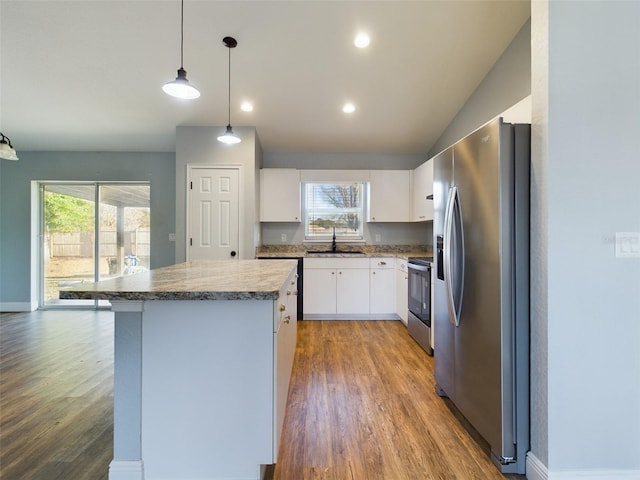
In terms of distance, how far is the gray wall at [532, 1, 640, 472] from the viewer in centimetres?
136

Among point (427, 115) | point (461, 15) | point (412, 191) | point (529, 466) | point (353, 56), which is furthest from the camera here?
point (412, 191)

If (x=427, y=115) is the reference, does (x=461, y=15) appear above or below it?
above

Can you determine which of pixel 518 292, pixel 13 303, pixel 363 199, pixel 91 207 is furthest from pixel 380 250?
pixel 13 303

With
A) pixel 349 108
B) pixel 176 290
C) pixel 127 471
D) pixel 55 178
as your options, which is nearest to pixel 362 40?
pixel 349 108

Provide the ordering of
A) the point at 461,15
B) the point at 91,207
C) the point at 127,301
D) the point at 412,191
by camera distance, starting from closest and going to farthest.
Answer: the point at 127,301 → the point at 461,15 → the point at 412,191 → the point at 91,207

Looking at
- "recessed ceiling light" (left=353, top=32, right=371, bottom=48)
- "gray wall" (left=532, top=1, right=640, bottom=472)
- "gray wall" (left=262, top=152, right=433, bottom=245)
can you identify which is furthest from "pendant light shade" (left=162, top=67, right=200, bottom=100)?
"gray wall" (left=262, top=152, right=433, bottom=245)

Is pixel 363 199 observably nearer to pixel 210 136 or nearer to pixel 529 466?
pixel 210 136

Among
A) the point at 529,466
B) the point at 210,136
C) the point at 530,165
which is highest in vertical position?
the point at 210,136

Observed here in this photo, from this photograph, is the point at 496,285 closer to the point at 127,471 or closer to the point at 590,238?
the point at 590,238

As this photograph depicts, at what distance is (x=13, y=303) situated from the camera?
448 centimetres

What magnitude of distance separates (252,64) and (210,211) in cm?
189

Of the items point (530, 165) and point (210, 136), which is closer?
point (530, 165)

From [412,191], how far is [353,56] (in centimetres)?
212

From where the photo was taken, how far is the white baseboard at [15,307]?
4.47 m
